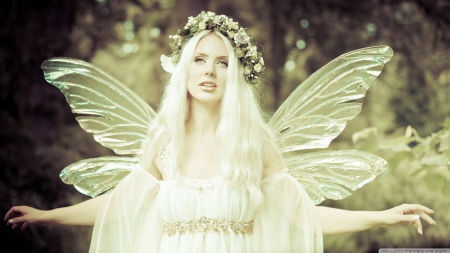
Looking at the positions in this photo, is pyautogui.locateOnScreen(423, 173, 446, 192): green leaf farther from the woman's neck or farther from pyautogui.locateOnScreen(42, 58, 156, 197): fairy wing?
pyautogui.locateOnScreen(42, 58, 156, 197): fairy wing

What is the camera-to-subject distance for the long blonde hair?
1727 millimetres

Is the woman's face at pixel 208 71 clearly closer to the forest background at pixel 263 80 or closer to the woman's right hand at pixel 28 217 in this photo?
the woman's right hand at pixel 28 217

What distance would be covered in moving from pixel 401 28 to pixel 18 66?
367 centimetres

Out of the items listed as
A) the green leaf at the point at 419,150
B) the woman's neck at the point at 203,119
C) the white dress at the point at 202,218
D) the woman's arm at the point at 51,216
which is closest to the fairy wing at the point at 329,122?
the white dress at the point at 202,218

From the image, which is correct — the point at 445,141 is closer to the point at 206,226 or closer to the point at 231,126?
the point at 231,126

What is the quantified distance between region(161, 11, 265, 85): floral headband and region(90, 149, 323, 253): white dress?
362 mm

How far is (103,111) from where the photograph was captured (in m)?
1.96

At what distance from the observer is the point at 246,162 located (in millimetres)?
1738

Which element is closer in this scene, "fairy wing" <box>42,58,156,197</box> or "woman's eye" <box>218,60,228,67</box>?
"woman's eye" <box>218,60,228,67</box>

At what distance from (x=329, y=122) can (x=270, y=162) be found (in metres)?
0.27

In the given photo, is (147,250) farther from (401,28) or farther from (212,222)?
(401,28)

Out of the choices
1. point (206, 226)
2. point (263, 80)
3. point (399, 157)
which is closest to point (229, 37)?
point (206, 226)

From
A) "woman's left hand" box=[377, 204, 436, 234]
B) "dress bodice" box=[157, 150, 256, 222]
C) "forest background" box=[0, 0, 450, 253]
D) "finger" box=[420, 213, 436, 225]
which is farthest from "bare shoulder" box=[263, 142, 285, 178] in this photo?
"forest background" box=[0, 0, 450, 253]

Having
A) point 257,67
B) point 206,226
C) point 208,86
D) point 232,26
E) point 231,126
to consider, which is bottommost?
point 206,226
